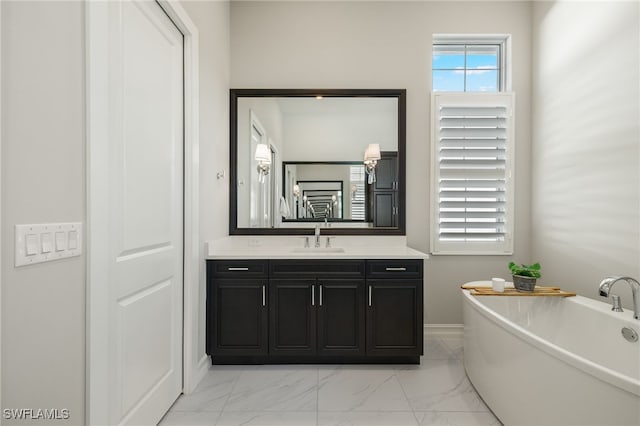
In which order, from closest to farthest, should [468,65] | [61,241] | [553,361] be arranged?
[61,241], [553,361], [468,65]

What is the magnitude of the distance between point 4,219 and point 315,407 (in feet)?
6.00

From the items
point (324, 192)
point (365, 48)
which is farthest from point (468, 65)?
point (324, 192)

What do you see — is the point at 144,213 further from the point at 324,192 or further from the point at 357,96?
the point at 357,96

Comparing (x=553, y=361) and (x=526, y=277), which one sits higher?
(x=526, y=277)

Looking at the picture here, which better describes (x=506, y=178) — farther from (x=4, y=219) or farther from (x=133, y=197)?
(x=4, y=219)

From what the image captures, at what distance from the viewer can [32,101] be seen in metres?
0.99

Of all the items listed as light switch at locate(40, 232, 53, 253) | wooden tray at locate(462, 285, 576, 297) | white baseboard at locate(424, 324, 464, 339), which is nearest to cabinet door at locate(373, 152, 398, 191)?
wooden tray at locate(462, 285, 576, 297)

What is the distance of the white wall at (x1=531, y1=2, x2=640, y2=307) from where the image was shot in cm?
205

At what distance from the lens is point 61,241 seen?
1.09 metres

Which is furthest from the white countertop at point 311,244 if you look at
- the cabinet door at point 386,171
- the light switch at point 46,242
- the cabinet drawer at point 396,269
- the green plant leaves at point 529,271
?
the light switch at point 46,242

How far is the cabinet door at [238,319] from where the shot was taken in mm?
2447

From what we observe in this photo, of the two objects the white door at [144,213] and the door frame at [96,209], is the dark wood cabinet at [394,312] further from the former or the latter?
the door frame at [96,209]

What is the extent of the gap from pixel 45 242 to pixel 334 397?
5.97 ft

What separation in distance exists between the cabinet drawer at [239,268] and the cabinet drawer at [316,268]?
70 mm
